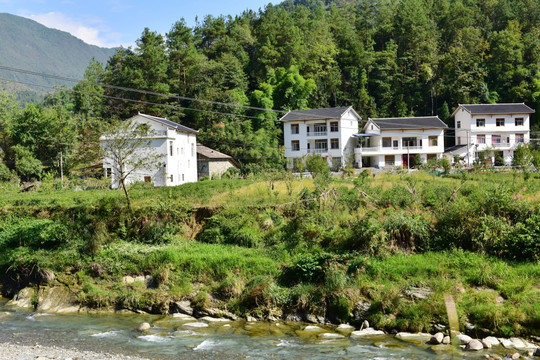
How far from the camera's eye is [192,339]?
497 inches

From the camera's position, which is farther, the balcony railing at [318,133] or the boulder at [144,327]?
the balcony railing at [318,133]

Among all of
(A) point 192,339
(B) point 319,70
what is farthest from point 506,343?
(B) point 319,70

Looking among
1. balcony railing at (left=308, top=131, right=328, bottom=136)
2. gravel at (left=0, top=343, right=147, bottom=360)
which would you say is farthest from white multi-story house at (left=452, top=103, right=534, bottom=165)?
gravel at (left=0, top=343, right=147, bottom=360)

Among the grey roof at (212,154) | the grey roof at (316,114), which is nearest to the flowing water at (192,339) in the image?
the grey roof at (212,154)

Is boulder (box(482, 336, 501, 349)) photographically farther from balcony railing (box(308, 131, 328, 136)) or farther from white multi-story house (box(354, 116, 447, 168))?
balcony railing (box(308, 131, 328, 136))

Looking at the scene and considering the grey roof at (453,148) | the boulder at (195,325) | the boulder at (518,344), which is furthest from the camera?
the grey roof at (453,148)

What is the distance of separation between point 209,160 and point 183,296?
90.6ft

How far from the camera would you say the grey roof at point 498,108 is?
47950 millimetres

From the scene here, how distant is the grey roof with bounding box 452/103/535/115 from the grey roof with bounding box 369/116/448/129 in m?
4.00

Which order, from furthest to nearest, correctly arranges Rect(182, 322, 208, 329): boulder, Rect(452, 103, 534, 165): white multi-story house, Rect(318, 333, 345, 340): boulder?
1. Rect(452, 103, 534, 165): white multi-story house
2. Rect(182, 322, 208, 329): boulder
3. Rect(318, 333, 345, 340): boulder

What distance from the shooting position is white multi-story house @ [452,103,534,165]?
4809cm

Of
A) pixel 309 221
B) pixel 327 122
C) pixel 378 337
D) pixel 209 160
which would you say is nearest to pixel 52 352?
pixel 378 337

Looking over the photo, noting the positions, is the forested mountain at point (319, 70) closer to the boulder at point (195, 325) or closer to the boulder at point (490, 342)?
the boulder at point (195, 325)

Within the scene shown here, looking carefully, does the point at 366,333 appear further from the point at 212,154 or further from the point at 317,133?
the point at 317,133
